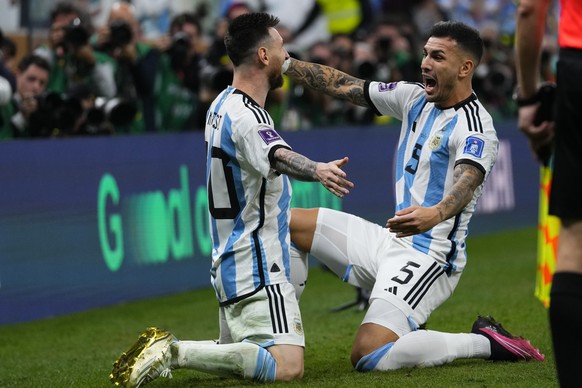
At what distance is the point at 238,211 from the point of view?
549 centimetres

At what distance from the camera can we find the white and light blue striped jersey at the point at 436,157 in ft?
19.2

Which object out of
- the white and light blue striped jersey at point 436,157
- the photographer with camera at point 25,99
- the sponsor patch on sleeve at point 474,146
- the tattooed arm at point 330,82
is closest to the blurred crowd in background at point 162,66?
the photographer with camera at point 25,99

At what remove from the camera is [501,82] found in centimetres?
1443

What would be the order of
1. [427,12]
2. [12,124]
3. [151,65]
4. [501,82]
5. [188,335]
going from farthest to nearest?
[427,12], [501,82], [151,65], [12,124], [188,335]

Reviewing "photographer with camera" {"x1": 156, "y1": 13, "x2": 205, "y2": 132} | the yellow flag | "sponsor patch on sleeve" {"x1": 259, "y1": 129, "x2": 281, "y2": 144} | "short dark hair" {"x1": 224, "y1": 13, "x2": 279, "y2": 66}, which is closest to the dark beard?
"short dark hair" {"x1": 224, "y1": 13, "x2": 279, "y2": 66}

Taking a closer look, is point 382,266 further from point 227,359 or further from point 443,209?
point 227,359

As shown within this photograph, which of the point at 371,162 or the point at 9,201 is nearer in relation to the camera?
the point at 9,201

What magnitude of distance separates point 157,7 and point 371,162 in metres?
2.97

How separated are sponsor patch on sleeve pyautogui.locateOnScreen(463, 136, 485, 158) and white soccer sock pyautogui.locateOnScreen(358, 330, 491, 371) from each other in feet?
3.19

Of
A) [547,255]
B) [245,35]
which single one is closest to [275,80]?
[245,35]

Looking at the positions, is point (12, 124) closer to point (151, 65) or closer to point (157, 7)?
point (151, 65)

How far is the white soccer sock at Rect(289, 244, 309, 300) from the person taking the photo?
5.95m

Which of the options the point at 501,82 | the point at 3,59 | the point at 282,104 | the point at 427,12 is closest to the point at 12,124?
the point at 3,59

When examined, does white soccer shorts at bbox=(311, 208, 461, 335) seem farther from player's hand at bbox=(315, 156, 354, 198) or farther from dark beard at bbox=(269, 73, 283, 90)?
player's hand at bbox=(315, 156, 354, 198)
